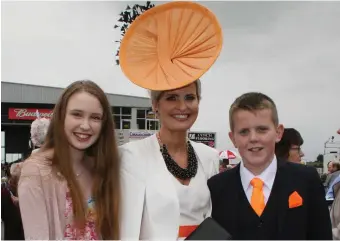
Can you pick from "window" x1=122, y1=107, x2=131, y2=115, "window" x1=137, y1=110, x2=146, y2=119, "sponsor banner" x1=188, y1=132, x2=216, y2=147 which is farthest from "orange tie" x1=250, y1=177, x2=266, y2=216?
"window" x1=122, y1=107, x2=131, y2=115

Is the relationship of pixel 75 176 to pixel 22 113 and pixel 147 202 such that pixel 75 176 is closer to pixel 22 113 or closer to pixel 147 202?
pixel 147 202

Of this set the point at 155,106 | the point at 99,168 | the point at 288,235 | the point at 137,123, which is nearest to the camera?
the point at 288,235

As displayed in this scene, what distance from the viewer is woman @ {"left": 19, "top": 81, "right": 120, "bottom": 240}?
243cm

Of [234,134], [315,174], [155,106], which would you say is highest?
[155,106]

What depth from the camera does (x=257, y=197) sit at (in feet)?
8.07

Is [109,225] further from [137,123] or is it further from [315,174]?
[137,123]

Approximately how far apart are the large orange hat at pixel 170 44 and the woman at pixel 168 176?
0.14m

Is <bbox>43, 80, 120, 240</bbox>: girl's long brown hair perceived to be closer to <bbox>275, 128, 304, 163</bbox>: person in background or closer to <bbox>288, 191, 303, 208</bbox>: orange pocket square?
<bbox>288, 191, 303, 208</bbox>: orange pocket square

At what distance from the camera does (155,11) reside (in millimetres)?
2836

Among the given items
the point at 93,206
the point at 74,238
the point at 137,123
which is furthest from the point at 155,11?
the point at 137,123

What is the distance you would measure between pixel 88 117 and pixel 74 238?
2.24 feet

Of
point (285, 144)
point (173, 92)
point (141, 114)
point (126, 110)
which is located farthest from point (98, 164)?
point (126, 110)

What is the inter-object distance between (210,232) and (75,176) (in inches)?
36.7

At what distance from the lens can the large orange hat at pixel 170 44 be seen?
111 inches
